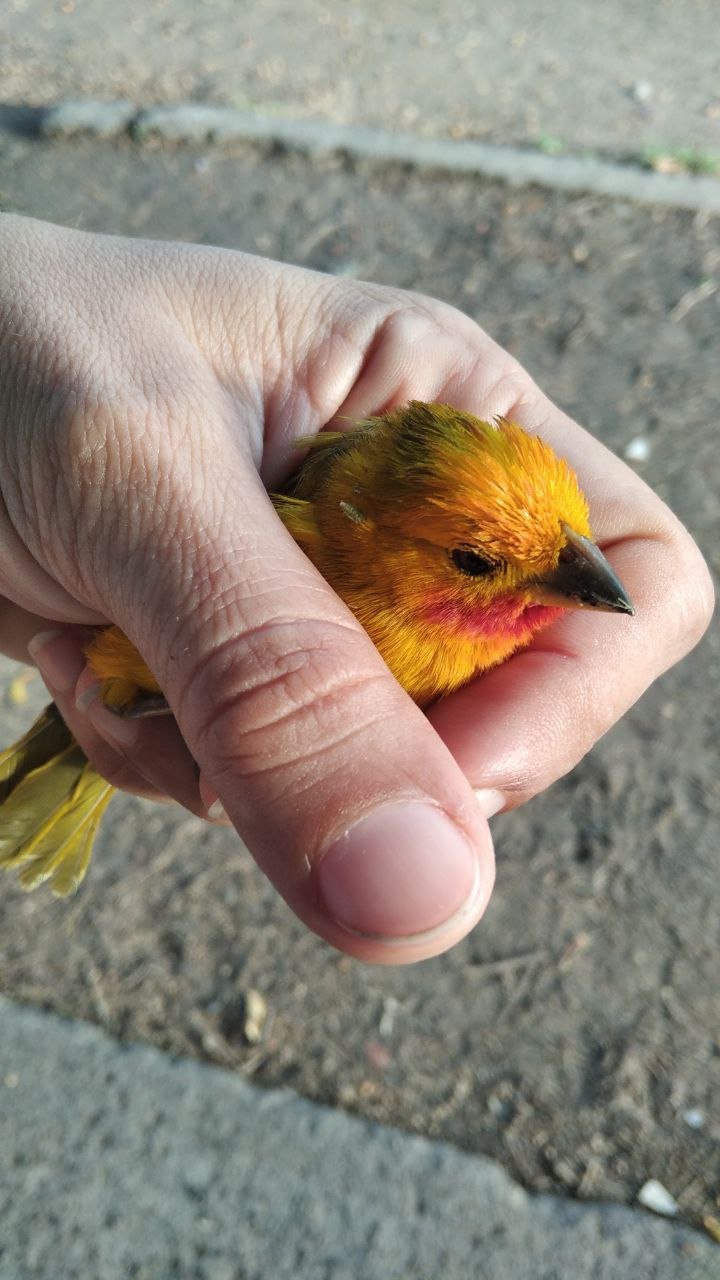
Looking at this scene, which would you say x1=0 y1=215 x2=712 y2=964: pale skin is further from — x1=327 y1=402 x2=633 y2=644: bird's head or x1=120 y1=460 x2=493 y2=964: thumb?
x1=327 y1=402 x2=633 y2=644: bird's head

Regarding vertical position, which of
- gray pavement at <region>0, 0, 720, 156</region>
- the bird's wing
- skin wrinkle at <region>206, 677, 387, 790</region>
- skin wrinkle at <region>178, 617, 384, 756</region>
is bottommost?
the bird's wing

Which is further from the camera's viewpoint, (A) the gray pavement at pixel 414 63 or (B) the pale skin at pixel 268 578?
(A) the gray pavement at pixel 414 63

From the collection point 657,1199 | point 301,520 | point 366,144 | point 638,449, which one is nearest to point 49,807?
point 301,520

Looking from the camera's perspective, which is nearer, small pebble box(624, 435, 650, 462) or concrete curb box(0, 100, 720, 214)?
small pebble box(624, 435, 650, 462)

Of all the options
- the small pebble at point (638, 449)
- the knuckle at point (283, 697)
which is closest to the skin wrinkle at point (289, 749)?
the knuckle at point (283, 697)

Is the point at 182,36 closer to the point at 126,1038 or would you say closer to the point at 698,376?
the point at 698,376

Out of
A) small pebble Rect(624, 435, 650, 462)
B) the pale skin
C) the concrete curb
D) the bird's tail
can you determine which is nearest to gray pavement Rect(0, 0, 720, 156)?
the concrete curb

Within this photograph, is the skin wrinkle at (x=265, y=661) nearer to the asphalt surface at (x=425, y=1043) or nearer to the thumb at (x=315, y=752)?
the thumb at (x=315, y=752)
